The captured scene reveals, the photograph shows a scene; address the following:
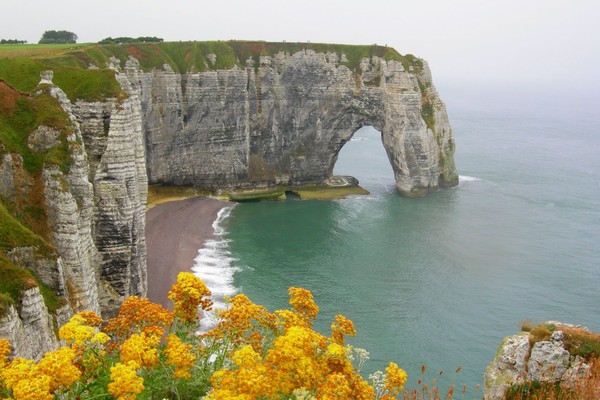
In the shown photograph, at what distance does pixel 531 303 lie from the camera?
47062 mm

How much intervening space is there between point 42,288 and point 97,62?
→ 40679 mm

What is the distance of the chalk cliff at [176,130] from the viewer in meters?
27.6

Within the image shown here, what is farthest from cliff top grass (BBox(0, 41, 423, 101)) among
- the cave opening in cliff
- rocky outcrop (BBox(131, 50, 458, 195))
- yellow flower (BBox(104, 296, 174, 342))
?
yellow flower (BBox(104, 296, 174, 342))

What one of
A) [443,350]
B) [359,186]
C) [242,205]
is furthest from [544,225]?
[242,205]

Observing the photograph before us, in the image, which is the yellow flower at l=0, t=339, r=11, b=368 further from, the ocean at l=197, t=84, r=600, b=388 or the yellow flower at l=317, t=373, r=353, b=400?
the ocean at l=197, t=84, r=600, b=388

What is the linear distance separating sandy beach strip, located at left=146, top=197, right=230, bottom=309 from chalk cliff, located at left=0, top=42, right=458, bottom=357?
560 cm

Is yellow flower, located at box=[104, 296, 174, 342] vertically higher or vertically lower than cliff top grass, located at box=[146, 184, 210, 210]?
higher

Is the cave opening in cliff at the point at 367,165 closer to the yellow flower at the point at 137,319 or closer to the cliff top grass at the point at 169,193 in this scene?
the cliff top grass at the point at 169,193

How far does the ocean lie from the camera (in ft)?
138

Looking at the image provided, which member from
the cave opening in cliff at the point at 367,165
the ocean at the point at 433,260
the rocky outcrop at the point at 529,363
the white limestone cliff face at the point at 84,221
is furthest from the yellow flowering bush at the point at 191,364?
the cave opening in cliff at the point at 367,165

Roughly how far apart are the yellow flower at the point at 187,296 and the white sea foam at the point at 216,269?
30763mm

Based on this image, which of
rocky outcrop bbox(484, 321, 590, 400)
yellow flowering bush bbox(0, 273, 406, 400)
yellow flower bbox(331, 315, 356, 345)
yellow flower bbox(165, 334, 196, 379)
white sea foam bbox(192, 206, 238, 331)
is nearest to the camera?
yellow flowering bush bbox(0, 273, 406, 400)

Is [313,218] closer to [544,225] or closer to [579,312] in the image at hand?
[544,225]

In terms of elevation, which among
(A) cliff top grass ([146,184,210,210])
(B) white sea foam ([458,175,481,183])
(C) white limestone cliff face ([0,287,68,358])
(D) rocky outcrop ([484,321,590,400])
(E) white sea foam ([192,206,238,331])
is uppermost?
(C) white limestone cliff face ([0,287,68,358])
